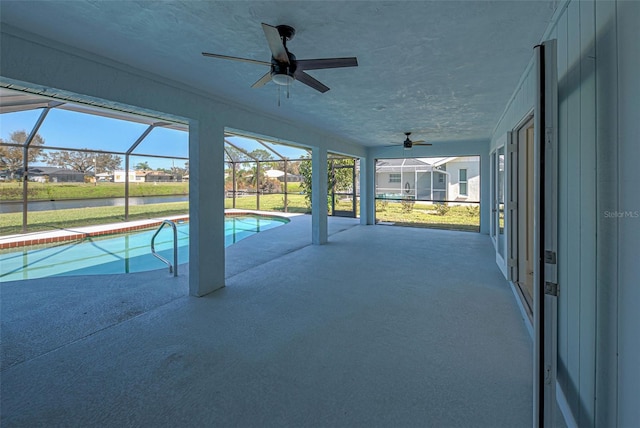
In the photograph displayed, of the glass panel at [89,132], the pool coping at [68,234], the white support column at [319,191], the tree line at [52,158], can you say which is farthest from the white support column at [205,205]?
the tree line at [52,158]

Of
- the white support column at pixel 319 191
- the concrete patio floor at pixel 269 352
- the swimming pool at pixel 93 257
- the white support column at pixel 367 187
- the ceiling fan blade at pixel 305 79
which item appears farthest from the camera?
the white support column at pixel 367 187

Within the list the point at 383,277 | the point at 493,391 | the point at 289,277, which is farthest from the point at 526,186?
the point at 289,277

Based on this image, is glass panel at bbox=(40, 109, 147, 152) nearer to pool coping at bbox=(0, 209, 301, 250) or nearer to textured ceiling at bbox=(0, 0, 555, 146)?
pool coping at bbox=(0, 209, 301, 250)

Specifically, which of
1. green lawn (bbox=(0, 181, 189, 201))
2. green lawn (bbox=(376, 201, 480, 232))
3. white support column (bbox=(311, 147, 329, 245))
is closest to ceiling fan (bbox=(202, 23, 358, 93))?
white support column (bbox=(311, 147, 329, 245))

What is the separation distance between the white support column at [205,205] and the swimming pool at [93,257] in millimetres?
1814

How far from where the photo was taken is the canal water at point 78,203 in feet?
24.6

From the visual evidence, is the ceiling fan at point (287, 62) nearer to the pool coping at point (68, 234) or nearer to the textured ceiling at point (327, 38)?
the textured ceiling at point (327, 38)

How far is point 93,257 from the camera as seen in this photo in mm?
5945

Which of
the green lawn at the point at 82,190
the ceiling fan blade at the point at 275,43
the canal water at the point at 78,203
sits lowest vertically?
the canal water at the point at 78,203

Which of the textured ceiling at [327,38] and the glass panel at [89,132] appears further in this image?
the glass panel at [89,132]

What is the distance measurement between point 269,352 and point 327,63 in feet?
7.30

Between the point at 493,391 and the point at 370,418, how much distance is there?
32.9 inches

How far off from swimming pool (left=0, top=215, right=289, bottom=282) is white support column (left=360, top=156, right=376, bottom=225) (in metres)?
3.68

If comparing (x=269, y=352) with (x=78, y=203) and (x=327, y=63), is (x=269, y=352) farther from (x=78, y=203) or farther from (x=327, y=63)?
(x=78, y=203)
